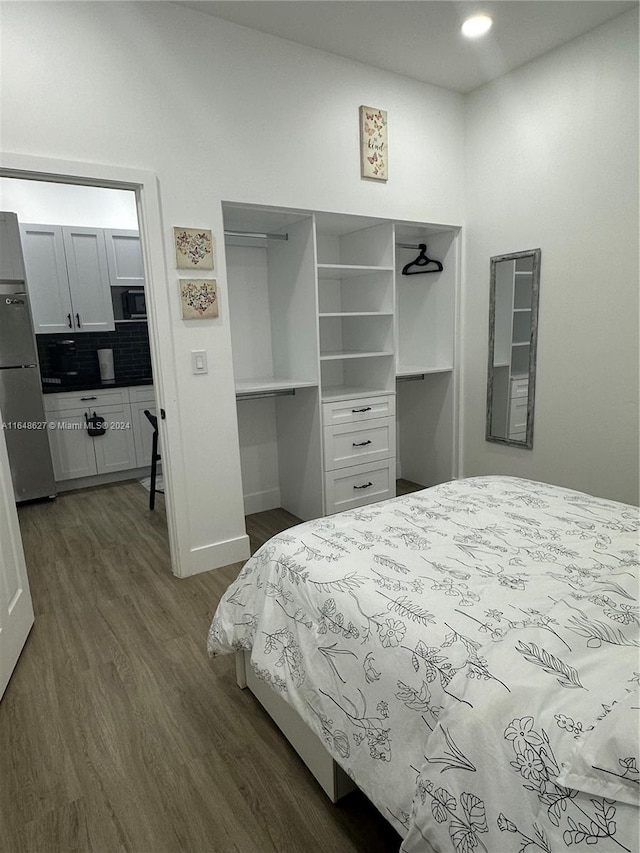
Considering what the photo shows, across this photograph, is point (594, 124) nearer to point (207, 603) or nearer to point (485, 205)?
point (485, 205)

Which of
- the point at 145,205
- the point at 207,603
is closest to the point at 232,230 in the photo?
the point at 145,205

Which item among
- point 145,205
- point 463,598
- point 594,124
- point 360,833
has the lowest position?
point 360,833

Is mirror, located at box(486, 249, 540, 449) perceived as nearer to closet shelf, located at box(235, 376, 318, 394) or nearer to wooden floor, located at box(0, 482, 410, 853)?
closet shelf, located at box(235, 376, 318, 394)

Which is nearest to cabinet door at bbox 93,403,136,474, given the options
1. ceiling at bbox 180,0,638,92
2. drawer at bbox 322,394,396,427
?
drawer at bbox 322,394,396,427

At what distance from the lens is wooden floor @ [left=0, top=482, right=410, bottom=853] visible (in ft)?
4.36

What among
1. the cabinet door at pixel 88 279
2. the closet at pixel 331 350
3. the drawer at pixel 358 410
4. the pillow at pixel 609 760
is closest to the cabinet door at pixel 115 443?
the cabinet door at pixel 88 279

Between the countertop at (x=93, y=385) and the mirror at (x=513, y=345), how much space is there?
121 inches

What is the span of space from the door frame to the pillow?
7.19 feet

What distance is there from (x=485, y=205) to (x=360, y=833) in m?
3.46

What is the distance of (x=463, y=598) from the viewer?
1.22 meters

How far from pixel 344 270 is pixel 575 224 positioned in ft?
4.58

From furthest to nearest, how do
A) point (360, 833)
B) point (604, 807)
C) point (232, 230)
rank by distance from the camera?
point (232, 230), point (360, 833), point (604, 807)

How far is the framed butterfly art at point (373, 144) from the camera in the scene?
295 centimetres

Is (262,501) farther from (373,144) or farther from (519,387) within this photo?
(373,144)
